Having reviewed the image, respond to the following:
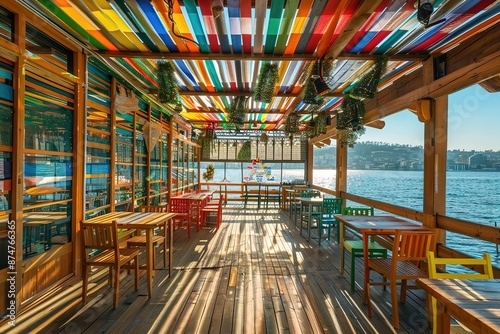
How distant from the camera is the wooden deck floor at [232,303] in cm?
242

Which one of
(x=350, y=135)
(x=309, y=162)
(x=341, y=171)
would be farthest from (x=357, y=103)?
(x=309, y=162)

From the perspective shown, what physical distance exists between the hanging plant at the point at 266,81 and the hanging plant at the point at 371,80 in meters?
1.16

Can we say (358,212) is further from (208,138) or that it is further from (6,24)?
(208,138)

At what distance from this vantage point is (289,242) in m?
5.21

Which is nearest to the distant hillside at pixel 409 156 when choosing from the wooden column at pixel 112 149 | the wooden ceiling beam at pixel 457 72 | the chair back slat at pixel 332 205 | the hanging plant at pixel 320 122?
the hanging plant at pixel 320 122

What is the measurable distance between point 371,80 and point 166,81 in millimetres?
2776

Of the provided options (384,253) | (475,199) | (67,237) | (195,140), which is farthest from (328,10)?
(475,199)

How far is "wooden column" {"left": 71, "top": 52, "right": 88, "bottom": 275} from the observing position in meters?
3.30

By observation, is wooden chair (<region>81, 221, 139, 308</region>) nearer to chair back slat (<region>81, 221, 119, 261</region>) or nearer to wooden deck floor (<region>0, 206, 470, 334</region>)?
chair back slat (<region>81, 221, 119, 261</region>)

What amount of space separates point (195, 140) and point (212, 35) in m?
7.01

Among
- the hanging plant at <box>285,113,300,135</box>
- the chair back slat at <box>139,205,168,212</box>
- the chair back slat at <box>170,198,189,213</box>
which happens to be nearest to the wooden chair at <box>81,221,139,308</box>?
the chair back slat at <box>139,205,168,212</box>

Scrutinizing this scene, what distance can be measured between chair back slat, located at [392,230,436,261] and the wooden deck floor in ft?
1.94

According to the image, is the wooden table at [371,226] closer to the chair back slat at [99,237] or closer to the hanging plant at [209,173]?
the chair back slat at [99,237]

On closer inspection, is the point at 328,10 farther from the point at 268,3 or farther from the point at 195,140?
the point at 195,140
